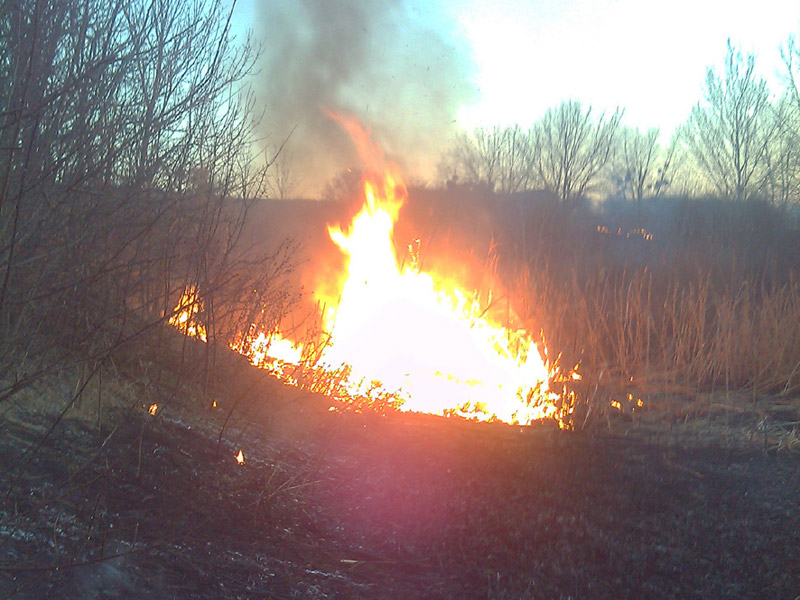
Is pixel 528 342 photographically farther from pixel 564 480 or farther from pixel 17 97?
pixel 17 97

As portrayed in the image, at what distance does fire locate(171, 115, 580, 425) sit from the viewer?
6824 mm

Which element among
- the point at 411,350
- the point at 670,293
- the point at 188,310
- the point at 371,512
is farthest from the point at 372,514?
the point at 670,293

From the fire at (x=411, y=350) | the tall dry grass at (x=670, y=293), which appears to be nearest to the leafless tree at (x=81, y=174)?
the fire at (x=411, y=350)

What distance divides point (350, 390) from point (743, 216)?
19.2m

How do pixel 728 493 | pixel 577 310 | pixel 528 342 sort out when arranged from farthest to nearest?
pixel 577 310, pixel 528 342, pixel 728 493

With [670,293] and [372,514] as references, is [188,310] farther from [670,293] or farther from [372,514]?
[670,293]

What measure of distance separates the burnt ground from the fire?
4.79 ft

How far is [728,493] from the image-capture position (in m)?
4.34

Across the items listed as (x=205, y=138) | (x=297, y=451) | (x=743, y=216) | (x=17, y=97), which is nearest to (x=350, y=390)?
(x=297, y=451)

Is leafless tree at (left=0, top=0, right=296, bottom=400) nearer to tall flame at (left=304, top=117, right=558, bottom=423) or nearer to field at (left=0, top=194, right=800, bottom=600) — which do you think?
field at (left=0, top=194, right=800, bottom=600)

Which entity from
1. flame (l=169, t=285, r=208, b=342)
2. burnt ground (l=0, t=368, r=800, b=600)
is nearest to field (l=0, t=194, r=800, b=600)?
burnt ground (l=0, t=368, r=800, b=600)

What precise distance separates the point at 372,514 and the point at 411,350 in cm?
391

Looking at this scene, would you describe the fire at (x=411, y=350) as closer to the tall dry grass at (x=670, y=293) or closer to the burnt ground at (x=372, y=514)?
the tall dry grass at (x=670, y=293)

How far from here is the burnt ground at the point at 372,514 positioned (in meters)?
2.84
